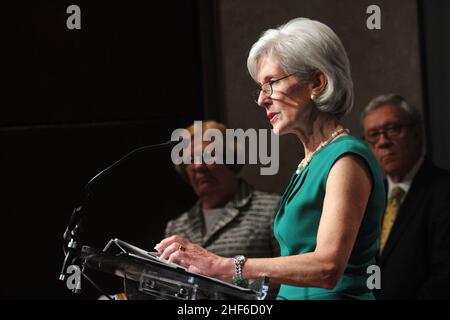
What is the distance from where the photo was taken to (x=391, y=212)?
3189 mm

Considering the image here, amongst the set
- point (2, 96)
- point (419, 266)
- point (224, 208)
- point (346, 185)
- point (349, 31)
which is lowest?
point (419, 266)

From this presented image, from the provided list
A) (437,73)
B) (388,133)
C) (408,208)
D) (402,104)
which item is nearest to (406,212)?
(408,208)

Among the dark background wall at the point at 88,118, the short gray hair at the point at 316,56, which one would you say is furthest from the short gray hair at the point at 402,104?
the short gray hair at the point at 316,56

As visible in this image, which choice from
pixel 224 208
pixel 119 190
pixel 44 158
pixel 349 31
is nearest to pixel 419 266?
pixel 224 208

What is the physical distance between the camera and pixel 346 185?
2.01m

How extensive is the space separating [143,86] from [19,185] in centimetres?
68

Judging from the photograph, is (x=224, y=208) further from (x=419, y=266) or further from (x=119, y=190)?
(x=419, y=266)

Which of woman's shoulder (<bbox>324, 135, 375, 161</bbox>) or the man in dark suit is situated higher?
woman's shoulder (<bbox>324, 135, 375, 161</bbox>)

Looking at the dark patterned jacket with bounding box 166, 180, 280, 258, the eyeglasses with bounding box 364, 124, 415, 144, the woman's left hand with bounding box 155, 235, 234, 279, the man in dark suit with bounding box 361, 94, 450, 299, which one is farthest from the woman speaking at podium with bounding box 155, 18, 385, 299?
the eyeglasses with bounding box 364, 124, 415, 144

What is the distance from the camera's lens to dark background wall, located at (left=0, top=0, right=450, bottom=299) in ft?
10.6

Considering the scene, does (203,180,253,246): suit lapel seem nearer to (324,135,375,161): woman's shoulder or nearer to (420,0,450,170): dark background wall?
(420,0,450,170): dark background wall

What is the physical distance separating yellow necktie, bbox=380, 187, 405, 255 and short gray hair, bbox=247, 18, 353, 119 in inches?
41.1

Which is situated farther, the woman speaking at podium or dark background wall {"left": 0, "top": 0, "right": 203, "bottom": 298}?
dark background wall {"left": 0, "top": 0, "right": 203, "bottom": 298}

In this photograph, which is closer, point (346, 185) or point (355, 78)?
point (346, 185)
